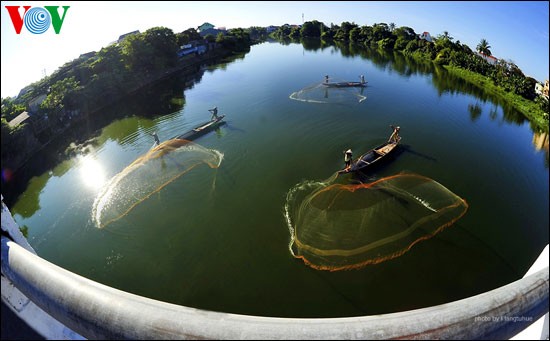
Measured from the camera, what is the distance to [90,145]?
20.7 meters

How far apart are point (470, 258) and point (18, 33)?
Result: 19600 millimetres

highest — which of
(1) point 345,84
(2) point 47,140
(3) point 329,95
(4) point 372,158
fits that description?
(1) point 345,84

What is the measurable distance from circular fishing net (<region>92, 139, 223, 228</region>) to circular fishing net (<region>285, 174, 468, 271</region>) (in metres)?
6.32

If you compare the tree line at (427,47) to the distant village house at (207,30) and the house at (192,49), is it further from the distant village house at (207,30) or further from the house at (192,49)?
the house at (192,49)

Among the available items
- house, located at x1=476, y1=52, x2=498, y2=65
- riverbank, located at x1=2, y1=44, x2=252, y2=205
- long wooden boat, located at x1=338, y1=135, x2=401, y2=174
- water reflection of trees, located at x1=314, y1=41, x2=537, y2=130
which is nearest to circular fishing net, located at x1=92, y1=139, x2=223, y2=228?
riverbank, located at x1=2, y1=44, x2=252, y2=205

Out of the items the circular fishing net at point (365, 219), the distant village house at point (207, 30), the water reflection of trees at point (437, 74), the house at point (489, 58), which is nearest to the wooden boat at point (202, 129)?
the circular fishing net at point (365, 219)

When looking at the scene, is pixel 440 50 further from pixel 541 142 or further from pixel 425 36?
pixel 541 142

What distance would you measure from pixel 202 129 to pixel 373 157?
39.1 feet

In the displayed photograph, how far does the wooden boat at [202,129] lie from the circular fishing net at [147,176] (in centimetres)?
157

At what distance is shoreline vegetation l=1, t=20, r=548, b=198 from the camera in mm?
20656

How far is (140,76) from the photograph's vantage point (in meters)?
34.3

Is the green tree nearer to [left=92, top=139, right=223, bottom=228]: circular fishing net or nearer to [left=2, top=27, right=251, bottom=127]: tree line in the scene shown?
[left=2, top=27, right=251, bottom=127]: tree line

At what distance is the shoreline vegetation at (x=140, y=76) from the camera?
67.8 feet

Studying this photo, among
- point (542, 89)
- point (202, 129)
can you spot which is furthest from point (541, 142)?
point (202, 129)
